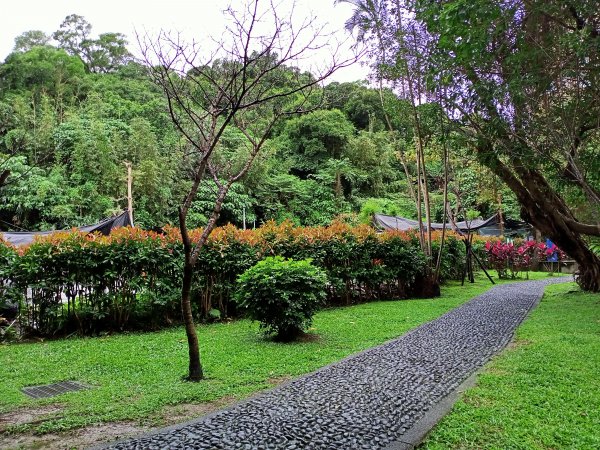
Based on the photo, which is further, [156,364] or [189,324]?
[156,364]

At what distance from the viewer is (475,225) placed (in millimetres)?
21625

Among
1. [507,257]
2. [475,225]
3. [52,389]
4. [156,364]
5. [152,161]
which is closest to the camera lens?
[52,389]

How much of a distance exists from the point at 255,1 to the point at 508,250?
14774mm

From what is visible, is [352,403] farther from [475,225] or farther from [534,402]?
[475,225]

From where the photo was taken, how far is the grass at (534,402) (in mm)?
2543

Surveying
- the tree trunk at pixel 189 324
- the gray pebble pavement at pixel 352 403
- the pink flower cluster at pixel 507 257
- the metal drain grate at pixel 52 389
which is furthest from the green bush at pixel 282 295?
the pink flower cluster at pixel 507 257

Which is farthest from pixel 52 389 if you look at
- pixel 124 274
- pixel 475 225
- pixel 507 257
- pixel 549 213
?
pixel 475 225

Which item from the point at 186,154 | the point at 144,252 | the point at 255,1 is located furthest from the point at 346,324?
the point at 255,1

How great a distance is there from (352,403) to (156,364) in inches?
88.0

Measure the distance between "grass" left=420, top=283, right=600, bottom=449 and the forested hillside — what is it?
6288mm

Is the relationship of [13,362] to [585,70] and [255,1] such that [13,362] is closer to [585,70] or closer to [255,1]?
[255,1]

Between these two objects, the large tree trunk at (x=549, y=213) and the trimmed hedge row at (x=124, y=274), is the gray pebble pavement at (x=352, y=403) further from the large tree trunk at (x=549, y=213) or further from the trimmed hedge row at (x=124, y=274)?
the large tree trunk at (x=549, y=213)

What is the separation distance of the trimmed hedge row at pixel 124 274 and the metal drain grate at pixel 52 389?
2238 mm

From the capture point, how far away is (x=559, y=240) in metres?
9.26
